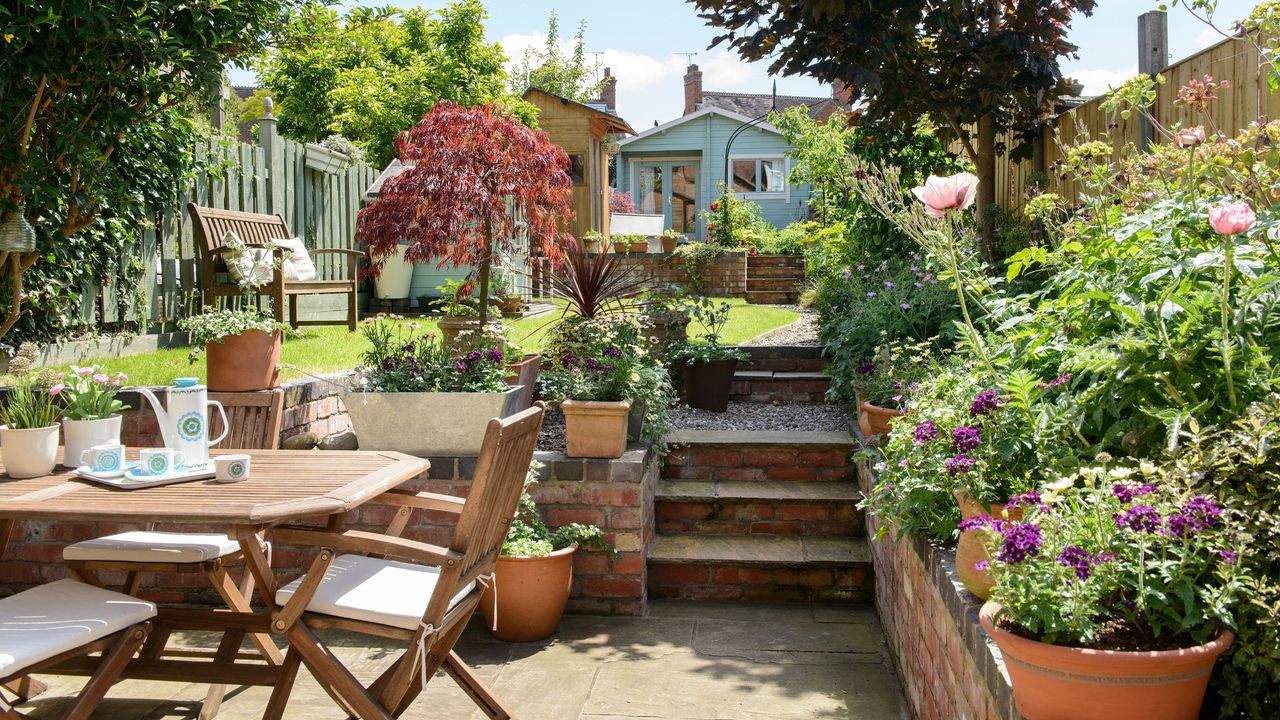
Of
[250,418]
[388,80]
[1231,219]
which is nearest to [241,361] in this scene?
[250,418]

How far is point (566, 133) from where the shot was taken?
16.0m

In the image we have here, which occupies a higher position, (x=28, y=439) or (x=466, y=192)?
(x=466, y=192)

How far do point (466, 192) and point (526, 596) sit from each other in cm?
220

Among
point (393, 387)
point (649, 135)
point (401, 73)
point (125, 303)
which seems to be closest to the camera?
point (393, 387)

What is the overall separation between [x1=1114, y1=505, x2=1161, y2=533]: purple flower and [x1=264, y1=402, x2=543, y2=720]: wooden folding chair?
1375 millimetres

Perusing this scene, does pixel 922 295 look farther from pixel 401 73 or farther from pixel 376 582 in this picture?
pixel 401 73

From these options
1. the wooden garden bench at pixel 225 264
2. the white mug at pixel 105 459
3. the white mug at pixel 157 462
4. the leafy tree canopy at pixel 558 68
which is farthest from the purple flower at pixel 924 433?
the leafy tree canopy at pixel 558 68

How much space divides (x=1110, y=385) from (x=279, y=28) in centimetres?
436

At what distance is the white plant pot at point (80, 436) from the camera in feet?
9.22

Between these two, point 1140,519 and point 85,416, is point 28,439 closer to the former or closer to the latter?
point 85,416

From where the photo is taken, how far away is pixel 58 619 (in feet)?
7.78

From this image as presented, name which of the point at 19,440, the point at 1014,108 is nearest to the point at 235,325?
the point at 19,440

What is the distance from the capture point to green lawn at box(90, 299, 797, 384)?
500cm

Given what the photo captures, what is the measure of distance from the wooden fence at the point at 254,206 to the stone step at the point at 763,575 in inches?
157
